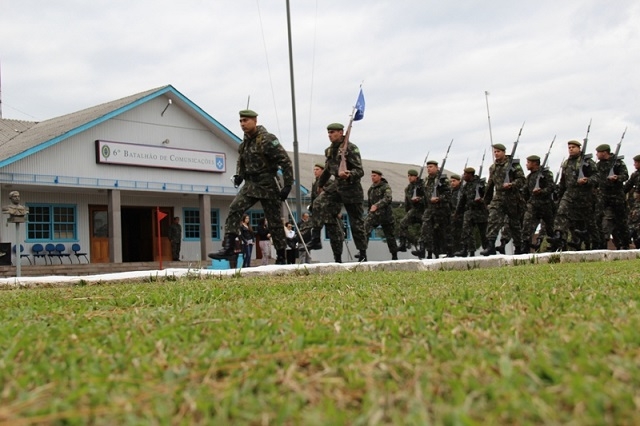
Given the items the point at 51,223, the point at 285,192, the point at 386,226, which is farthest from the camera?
the point at 51,223

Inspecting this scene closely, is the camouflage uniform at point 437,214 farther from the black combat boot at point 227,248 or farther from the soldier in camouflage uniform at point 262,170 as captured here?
the black combat boot at point 227,248

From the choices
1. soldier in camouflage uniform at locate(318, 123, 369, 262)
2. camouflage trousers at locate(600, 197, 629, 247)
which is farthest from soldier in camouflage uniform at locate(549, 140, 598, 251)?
soldier in camouflage uniform at locate(318, 123, 369, 262)

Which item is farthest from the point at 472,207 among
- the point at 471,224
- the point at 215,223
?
the point at 215,223

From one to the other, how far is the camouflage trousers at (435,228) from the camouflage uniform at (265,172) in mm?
7489

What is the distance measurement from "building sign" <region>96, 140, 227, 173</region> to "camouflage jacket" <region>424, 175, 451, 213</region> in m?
12.6

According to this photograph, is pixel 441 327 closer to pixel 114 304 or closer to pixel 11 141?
pixel 114 304

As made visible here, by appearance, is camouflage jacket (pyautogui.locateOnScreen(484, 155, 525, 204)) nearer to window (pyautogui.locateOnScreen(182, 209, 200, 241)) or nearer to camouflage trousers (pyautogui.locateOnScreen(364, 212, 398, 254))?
camouflage trousers (pyautogui.locateOnScreen(364, 212, 398, 254))

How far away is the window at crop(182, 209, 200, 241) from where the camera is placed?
29.7 meters

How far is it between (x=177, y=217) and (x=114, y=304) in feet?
80.2

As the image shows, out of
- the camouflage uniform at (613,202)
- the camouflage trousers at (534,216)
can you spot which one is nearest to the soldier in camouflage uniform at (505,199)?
the camouflage trousers at (534,216)

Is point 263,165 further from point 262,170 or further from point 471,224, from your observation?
point 471,224

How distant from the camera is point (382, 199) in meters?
17.0

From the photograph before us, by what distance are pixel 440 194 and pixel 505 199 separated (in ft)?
8.86

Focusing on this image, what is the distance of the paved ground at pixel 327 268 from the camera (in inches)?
303
